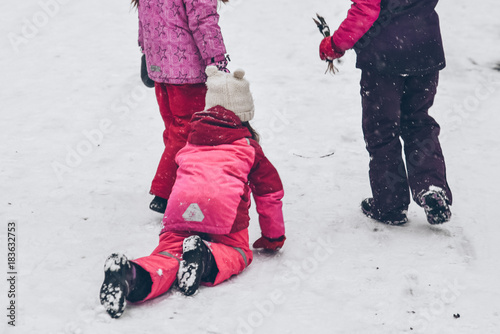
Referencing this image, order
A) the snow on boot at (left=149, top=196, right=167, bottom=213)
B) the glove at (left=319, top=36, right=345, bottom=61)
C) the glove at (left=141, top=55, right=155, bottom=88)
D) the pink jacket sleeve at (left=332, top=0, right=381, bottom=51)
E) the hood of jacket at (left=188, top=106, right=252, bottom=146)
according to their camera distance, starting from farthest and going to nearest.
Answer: the glove at (left=141, top=55, right=155, bottom=88), the snow on boot at (left=149, top=196, right=167, bottom=213), the glove at (left=319, top=36, right=345, bottom=61), the pink jacket sleeve at (left=332, top=0, right=381, bottom=51), the hood of jacket at (left=188, top=106, right=252, bottom=146)

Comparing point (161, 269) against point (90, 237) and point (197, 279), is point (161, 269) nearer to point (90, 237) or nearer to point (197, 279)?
point (197, 279)

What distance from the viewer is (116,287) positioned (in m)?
2.64

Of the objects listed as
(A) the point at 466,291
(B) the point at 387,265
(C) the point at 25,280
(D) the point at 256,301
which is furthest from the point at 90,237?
(A) the point at 466,291

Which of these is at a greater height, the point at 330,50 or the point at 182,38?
the point at 182,38

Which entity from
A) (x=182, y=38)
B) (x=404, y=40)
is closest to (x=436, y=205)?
(x=404, y=40)

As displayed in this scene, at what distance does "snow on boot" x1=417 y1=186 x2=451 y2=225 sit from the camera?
11.7ft

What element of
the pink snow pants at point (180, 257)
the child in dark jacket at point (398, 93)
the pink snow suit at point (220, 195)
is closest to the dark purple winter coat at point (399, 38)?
the child in dark jacket at point (398, 93)

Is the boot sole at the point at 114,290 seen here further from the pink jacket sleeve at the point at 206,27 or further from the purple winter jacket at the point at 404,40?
the purple winter jacket at the point at 404,40

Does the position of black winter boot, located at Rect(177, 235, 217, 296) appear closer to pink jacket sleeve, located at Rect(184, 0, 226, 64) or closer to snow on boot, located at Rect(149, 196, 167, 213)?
snow on boot, located at Rect(149, 196, 167, 213)

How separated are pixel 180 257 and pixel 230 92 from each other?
100 centimetres

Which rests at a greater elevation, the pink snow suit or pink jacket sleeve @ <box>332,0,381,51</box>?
pink jacket sleeve @ <box>332,0,381,51</box>

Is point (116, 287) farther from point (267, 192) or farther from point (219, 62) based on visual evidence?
point (219, 62)

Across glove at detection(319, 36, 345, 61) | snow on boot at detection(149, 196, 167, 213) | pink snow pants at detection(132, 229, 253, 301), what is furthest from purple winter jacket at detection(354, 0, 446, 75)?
snow on boot at detection(149, 196, 167, 213)

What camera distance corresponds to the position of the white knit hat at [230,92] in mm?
3430
